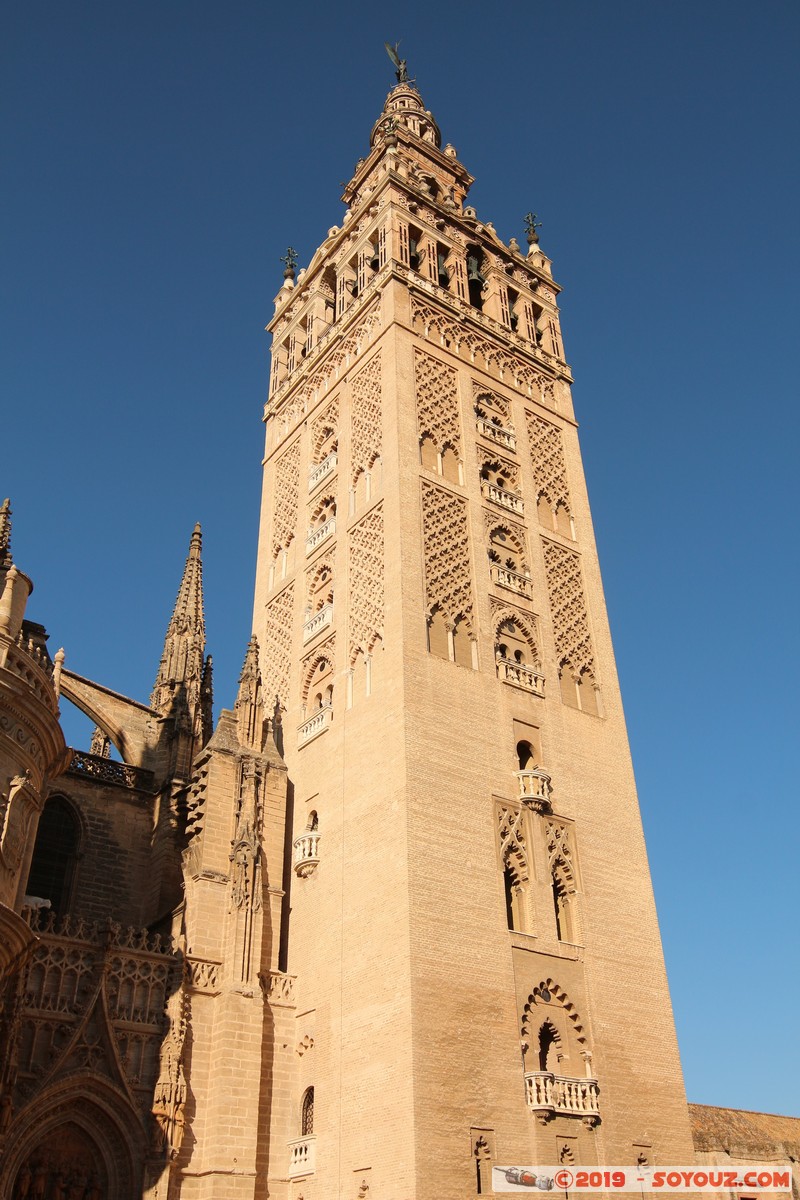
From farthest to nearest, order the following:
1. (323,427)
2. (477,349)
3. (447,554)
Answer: (323,427) < (477,349) < (447,554)

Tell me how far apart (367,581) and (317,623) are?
214 centimetres

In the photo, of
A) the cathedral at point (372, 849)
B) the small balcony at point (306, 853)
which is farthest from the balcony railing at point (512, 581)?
the small balcony at point (306, 853)

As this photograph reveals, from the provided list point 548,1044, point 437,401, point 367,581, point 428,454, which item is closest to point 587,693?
point 367,581

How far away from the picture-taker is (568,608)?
83.9 ft

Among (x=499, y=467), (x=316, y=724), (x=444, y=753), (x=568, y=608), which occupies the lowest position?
(x=444, y=753)

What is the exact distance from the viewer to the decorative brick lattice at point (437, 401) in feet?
82.9

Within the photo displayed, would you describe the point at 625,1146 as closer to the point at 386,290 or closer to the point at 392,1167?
the point at 392,1167

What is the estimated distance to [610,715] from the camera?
80.1 ft

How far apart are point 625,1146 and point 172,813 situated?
11.2 metres

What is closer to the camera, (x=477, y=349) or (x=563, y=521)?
(x=563, y=521)

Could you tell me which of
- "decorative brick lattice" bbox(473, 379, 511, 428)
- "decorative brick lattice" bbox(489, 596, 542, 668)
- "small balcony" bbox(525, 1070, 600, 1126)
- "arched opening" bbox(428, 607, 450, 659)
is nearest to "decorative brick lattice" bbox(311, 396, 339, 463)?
"decorative brick lattice" bbox(473, 379, 511, 428)

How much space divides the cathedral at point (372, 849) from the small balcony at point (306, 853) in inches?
2.4

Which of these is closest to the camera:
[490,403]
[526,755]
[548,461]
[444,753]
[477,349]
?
[444,753]

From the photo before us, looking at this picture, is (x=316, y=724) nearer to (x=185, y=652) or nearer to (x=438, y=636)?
(x=438, y=636)
